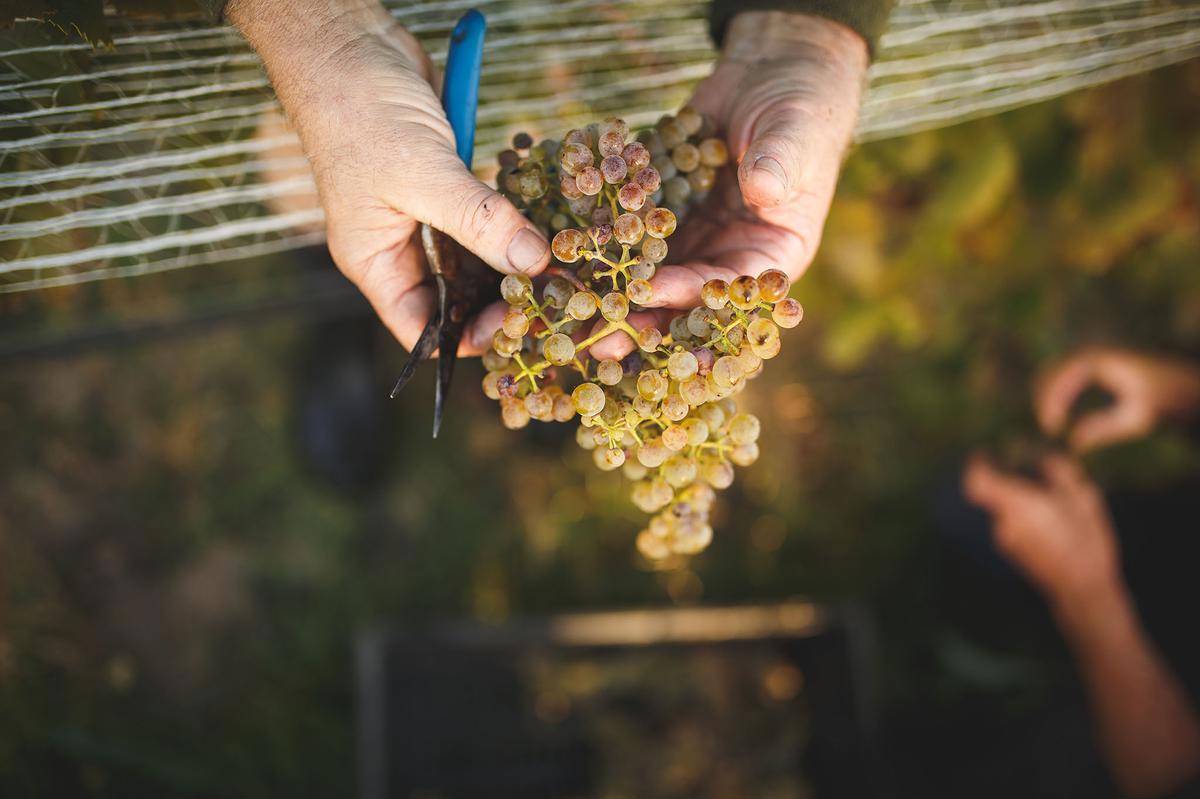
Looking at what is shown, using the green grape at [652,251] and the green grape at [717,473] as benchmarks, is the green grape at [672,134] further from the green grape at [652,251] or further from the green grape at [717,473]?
the green grape at [717,473]

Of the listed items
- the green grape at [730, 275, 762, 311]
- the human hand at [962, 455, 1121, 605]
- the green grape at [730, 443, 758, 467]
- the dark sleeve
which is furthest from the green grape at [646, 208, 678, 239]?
the human hand at [962, 455, 1121, 605]

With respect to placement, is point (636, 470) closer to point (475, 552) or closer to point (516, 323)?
point (516, 323)

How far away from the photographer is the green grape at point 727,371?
0.86m

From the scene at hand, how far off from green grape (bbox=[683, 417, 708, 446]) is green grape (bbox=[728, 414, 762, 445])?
79mm

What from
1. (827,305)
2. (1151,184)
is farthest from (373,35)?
(1151,184)

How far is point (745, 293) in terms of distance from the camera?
0.87 metres

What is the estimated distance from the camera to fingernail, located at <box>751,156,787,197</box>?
3.16 ft

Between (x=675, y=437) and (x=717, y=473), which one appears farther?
(x=717, y=473)


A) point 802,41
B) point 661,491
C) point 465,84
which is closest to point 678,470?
point 661,491

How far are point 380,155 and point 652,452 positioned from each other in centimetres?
54

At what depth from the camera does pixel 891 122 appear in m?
1.67

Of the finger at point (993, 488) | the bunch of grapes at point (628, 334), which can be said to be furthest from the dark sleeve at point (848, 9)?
the finger at point (993, 488)

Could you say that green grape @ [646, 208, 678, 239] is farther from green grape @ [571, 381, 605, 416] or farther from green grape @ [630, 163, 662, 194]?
green grape @ [571, 381, 605, 416]

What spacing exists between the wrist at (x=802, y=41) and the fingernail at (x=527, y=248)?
0.57 meters
